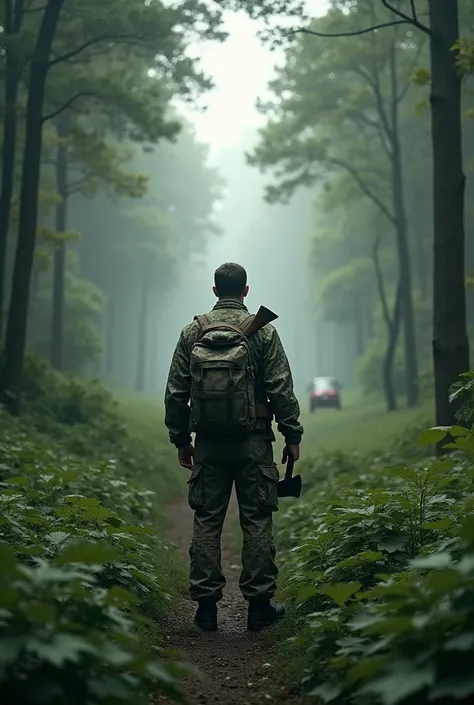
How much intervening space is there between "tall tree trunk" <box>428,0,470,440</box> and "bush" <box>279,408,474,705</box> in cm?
209

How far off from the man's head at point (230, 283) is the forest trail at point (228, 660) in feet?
7.70

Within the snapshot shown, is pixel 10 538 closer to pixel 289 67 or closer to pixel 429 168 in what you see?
pixel 289 67

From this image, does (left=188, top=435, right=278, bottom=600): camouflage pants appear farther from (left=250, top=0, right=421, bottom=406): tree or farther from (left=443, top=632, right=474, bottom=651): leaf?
(left=250, top=0, right=421, bottom=406): tree

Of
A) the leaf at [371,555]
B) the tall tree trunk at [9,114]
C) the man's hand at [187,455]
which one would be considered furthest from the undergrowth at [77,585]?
the tall tree trunk at [9,114]

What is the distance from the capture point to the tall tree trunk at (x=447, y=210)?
28.5 feet

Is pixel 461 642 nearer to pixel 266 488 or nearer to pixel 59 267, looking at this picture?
pixel 266 488

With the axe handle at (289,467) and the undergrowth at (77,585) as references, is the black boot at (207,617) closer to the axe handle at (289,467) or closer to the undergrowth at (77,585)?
the undergrowth at (77,585)

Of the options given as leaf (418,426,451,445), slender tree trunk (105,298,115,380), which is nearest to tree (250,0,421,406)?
slender tree trunk (105,298,115,380)

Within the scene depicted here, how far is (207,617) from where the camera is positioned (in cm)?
538

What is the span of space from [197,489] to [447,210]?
4.98 meters

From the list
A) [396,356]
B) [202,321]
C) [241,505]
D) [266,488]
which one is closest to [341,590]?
[266,488]

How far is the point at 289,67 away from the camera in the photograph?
2195cm

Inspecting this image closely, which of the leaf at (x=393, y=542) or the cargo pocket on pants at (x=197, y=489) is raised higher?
the cargo pocket on pants at (x=197, y=489)

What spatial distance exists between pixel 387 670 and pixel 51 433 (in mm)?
10475
